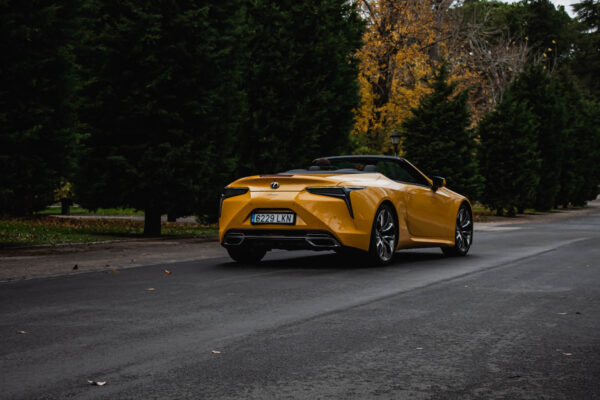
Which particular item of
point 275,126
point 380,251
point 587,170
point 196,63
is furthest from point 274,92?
point 587,170

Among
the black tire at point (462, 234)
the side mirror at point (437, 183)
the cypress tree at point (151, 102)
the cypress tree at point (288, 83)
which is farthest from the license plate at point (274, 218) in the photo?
the cypress tree at point (288, 83)

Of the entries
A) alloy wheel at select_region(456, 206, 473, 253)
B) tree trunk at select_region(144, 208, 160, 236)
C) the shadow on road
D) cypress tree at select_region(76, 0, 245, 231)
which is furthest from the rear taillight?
tree trunk at select_region(144, 208, 160, 236)

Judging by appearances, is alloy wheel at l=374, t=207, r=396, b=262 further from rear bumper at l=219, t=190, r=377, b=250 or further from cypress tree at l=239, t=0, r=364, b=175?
cypress tree at l=239, t=0, r=364, b=175

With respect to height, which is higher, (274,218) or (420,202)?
(420,202)

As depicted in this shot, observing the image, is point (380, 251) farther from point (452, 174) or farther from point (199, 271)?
point (452, 174)

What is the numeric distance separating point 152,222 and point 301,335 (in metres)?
11.8

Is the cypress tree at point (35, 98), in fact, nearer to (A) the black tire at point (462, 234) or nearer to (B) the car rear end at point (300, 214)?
(B) the car rear end at point (300, 214)

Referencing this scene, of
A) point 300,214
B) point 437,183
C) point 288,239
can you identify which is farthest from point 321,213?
point 437,183

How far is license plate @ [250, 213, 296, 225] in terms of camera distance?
9992 millimetres

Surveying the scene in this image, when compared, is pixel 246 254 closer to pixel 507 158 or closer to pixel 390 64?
pixel 507 158

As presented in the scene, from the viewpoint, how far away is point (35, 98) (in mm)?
12836

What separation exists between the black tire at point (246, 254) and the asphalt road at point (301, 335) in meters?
1.28

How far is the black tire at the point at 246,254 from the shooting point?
11.1 meters

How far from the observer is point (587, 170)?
160ft
